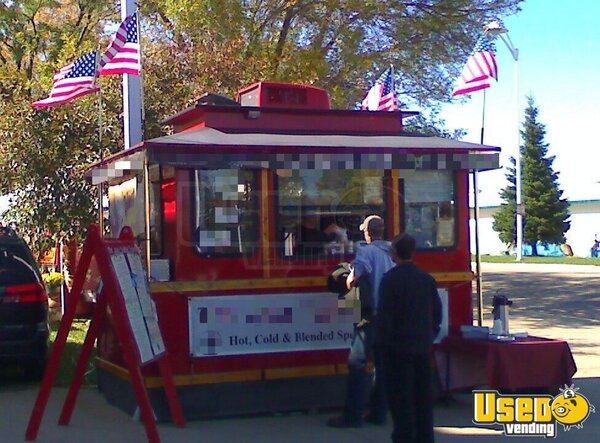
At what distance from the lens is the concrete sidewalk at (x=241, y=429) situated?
733cm

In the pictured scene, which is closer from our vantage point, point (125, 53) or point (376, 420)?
point (376, 420)

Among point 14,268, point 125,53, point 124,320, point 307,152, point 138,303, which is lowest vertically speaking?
point 124,320

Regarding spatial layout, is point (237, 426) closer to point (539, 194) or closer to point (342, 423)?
point (342, 423)

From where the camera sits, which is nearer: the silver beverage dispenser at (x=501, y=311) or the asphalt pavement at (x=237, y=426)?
the asphalt pavement at (x=237, y=426)

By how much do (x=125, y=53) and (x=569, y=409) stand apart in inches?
264

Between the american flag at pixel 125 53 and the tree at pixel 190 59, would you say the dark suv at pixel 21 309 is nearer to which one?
the american flag at pixel 125 53

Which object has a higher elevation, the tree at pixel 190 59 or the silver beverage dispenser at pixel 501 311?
the tree at pixel 190 59

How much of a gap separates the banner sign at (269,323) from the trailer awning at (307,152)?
47.1 inches

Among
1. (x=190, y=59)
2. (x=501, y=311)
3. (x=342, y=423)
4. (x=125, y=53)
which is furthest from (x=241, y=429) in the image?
(x=190, y=59)

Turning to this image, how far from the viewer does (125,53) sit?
11164 millimetres

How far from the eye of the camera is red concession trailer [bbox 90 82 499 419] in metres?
7.81

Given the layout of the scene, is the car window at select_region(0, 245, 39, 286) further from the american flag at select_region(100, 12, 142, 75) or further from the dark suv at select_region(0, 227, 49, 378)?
the american flag at select_region(100, 12, 142, 75)

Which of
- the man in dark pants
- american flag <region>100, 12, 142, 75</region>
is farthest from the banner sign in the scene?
american flag <region>100, 12, 142, 75</region>

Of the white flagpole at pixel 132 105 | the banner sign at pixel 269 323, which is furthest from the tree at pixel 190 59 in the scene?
the banner sign at pixel 269 323
